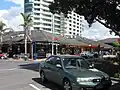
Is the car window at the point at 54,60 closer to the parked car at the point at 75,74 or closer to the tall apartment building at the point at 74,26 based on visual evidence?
the parked car at the point at 75,74

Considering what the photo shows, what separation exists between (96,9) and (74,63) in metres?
9.56

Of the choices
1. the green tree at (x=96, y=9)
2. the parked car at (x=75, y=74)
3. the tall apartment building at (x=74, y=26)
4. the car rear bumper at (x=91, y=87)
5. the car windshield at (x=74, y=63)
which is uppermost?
the tall apartment building at (x=74, y=26)

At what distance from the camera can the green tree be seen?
69.6 feet

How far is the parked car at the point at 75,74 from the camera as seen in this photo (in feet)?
37.6

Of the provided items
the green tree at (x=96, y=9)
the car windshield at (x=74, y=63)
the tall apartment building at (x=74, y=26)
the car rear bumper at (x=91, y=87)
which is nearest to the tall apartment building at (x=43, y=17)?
the tall apartment building at (x=74, y=26)

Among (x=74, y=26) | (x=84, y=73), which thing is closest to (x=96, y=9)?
(x=84, y=73)

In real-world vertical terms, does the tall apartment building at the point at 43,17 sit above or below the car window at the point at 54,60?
above

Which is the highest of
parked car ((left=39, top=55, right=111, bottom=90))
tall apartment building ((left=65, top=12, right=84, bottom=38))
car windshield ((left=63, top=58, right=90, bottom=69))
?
tall apartment building ((left=65, top=12, right=84, bottom=38))

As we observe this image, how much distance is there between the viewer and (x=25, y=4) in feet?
422

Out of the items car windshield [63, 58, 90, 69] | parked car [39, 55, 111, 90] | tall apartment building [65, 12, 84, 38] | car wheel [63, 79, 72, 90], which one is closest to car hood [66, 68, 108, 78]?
parked car [39, 55, 111, 90]

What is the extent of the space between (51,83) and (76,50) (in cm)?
5407

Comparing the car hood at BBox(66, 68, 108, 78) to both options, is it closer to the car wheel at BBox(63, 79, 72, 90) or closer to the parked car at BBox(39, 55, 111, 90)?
the parked car at BBox(39, 55, 111, 90)

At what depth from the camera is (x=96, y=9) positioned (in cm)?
2194

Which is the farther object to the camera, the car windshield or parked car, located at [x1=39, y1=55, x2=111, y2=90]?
the car windshield
